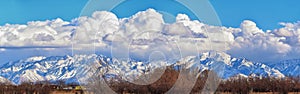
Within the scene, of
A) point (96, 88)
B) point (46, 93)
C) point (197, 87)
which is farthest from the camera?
point (46, 93)

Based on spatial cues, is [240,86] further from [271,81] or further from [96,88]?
[96,88]

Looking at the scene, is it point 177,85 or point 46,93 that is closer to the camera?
point 177,85

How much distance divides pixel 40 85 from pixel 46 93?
5096 millimetres

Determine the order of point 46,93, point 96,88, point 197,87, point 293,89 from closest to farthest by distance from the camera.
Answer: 1. point 96,88
2. point 197,87
3. point 46,93
4. point 293,89

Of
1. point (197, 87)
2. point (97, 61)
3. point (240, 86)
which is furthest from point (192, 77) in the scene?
point (240, 86)

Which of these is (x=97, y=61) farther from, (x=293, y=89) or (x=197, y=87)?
(x=293, y=89)

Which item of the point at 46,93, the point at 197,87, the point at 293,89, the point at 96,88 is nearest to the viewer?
the point at 96,88

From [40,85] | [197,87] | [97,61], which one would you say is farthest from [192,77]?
[40,85]

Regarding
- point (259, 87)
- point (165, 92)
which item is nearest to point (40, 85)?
point (165, 92)

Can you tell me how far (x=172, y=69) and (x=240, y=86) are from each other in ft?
76.6

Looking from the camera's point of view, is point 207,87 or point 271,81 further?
point 271,81

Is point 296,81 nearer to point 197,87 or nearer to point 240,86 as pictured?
point 240,86

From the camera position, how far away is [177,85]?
239 feet

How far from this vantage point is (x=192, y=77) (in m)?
75.6
